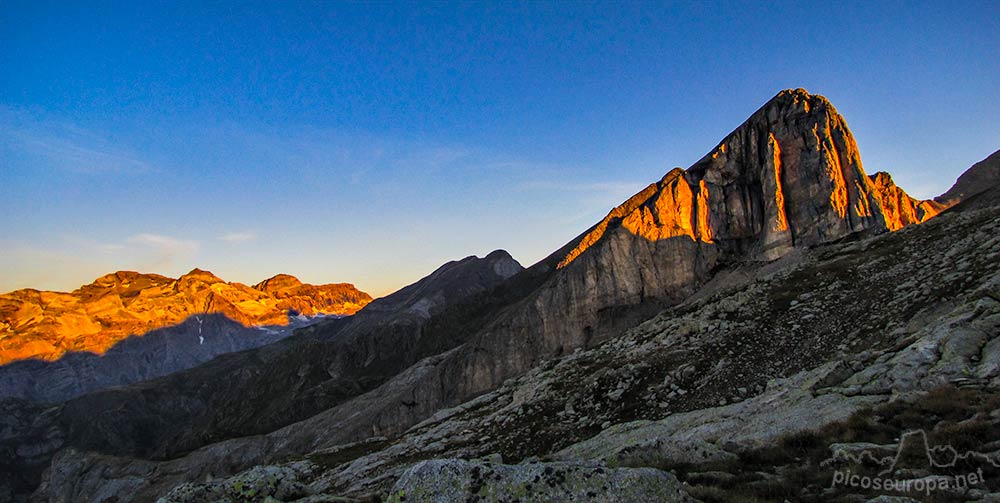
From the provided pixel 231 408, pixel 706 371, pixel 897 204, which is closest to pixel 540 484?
pixel 706 371

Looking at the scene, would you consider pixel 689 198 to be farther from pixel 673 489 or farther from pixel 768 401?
pixel 673 489

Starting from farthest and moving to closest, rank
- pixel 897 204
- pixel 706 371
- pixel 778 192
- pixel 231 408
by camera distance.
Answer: pixel 231 408, pixel 897 204, pixel 778 192, pixel 706 371

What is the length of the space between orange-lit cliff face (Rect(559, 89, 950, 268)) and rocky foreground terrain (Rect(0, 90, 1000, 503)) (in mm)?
308

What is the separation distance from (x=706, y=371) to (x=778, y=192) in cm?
5775

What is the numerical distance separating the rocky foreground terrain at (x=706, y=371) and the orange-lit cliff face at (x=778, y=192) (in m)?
0.31

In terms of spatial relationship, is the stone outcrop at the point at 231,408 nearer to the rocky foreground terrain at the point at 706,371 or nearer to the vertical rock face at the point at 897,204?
the rocky foreground terrain at the point at 706,371

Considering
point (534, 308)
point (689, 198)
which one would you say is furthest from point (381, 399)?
point (689, 198)

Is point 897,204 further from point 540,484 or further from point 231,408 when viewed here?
point 231,408

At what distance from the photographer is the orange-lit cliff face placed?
233ft

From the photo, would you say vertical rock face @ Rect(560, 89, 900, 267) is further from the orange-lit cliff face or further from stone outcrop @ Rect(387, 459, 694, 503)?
stone outcrop @ Rect(387, 459, 694, 503)

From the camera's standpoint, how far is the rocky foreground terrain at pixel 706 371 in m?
10.9

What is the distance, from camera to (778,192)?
248 feet

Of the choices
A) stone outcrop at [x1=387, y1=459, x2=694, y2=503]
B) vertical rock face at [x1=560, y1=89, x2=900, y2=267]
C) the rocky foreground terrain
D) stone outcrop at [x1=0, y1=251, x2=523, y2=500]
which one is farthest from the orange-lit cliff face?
stone outcrop at [x1=387, y1=459, x2=694, y2=503]

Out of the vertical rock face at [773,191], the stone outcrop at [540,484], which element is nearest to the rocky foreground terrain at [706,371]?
the stone outcrop at [540,484]
